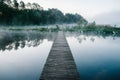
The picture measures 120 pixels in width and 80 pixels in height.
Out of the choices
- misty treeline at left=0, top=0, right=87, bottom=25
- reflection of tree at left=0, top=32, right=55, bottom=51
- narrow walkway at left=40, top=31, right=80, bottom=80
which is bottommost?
reflection of tree at left=0, top=32, right=55, bottom=51

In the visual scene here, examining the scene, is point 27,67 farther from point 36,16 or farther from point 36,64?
point 36,16

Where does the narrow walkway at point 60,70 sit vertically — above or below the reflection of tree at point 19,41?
above

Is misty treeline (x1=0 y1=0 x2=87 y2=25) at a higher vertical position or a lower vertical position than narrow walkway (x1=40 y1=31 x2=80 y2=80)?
higher

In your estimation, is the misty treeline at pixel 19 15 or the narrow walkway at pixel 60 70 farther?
the misty treeline at pixel 19 15

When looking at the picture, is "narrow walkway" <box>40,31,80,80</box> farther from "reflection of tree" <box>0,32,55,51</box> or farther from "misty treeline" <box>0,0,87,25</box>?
"misty treeline" <box>0,0,87,25</box>

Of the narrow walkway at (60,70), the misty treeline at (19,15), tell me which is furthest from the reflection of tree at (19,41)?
the misty treeline at (19,15)

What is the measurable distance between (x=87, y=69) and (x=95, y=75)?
72 cm

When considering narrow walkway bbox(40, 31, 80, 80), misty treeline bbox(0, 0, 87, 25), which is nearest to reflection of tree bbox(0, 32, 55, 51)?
narrow walkway bbox(40, 31, 80, 80)

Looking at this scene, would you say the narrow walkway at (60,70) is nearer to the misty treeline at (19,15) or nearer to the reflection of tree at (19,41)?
the reflection of tree at (19,41)

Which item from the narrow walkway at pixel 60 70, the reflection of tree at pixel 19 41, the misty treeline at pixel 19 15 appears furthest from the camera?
the misty treeline at pixel 19 15

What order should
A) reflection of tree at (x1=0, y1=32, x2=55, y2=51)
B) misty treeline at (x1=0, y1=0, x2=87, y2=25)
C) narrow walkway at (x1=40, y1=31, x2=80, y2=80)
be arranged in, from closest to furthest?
narrow walkway at (x1=40, y1=31, x2=80, y2=80) < reflection of tree at (x1=0, y1=32, x2=55, y2=51) < misty treeline at (x1=0, y1=0, x2=87, y2=25)

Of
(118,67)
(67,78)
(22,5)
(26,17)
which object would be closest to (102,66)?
(118,67)

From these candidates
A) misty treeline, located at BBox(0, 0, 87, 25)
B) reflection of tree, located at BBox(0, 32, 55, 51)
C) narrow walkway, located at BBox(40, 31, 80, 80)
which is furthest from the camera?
misty treeline, located at BBox(0, 0, 87, 25)

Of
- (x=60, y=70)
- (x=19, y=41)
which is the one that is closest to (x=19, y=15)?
(x=19, y=41)
